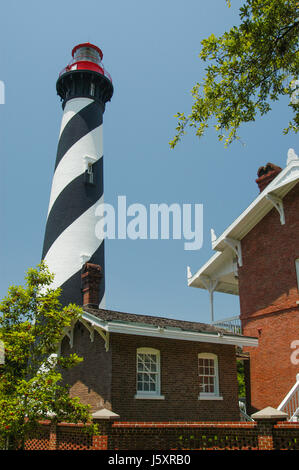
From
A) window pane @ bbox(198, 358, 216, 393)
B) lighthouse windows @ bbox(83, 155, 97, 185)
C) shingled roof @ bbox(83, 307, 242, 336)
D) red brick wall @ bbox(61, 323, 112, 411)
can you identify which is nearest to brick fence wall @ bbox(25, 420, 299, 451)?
red brick wall @ bbox(61, 323, 112, 411)

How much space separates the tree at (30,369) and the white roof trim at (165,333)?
181 cm

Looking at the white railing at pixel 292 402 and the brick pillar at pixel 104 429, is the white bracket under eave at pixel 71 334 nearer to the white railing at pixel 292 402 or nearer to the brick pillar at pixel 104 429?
the brick pillar at pixel 104 429

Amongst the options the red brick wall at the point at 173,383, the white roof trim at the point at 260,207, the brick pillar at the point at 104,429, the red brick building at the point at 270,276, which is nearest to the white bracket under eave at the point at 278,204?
the red brick building at the point at 270,276

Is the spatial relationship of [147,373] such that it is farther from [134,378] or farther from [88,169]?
[88,169]

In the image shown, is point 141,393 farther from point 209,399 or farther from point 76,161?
point 76,161

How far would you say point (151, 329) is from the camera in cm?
1339

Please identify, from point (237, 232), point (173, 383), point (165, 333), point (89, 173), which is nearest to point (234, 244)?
point (237, 232)

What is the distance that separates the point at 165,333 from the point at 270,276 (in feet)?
18.1

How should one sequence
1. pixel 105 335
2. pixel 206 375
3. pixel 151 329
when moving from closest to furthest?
pixel 105 335 < pixel 151 329 < pixel 206 375

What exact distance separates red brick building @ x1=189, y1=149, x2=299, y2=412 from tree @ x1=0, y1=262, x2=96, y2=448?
27.3 feet

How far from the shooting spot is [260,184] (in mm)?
18797

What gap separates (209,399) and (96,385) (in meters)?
3.84

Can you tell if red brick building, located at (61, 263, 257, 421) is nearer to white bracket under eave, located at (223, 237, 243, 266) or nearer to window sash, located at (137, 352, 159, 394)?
window sash, located at (137, 352, 159, 394)

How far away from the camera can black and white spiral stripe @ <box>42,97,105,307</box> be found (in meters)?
20.3
